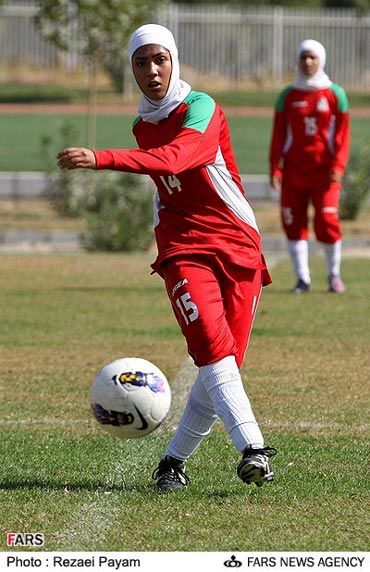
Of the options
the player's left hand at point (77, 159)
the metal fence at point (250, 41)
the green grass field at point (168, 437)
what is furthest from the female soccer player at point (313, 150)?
the metal fence at point (250, 41)

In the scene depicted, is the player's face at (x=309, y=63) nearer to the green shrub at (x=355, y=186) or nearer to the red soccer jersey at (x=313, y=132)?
the red soccer jersey at (x=313, y=132)

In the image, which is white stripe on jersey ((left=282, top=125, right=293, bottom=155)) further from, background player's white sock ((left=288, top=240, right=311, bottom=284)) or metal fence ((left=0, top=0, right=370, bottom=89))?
metal fence ((left=0, top=0, right=370, bottom=89))

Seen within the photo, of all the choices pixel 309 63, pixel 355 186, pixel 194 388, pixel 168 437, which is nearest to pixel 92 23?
pixel 355 186

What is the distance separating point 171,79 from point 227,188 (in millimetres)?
563

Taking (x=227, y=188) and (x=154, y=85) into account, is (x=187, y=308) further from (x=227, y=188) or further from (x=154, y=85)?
(x=154, y=85)

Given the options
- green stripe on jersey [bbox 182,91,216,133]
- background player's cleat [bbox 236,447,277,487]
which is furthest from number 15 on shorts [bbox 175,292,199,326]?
green stripe on jersey [bbox 182,91,216,133]

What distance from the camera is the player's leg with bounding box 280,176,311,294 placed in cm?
1437

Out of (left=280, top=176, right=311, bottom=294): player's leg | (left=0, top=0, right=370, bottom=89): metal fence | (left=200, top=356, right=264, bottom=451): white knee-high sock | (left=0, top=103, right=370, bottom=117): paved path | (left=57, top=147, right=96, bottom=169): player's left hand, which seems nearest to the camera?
Result: (left=57, top=147, right=96, bottom=169): player's left hand

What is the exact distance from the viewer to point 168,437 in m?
7.87

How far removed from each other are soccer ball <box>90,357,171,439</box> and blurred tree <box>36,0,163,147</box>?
1665cm

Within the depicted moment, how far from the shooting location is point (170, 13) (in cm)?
4475

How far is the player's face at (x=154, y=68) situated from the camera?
249 inches

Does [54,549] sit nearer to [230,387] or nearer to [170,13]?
[230,387]

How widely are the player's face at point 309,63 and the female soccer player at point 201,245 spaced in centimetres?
771
